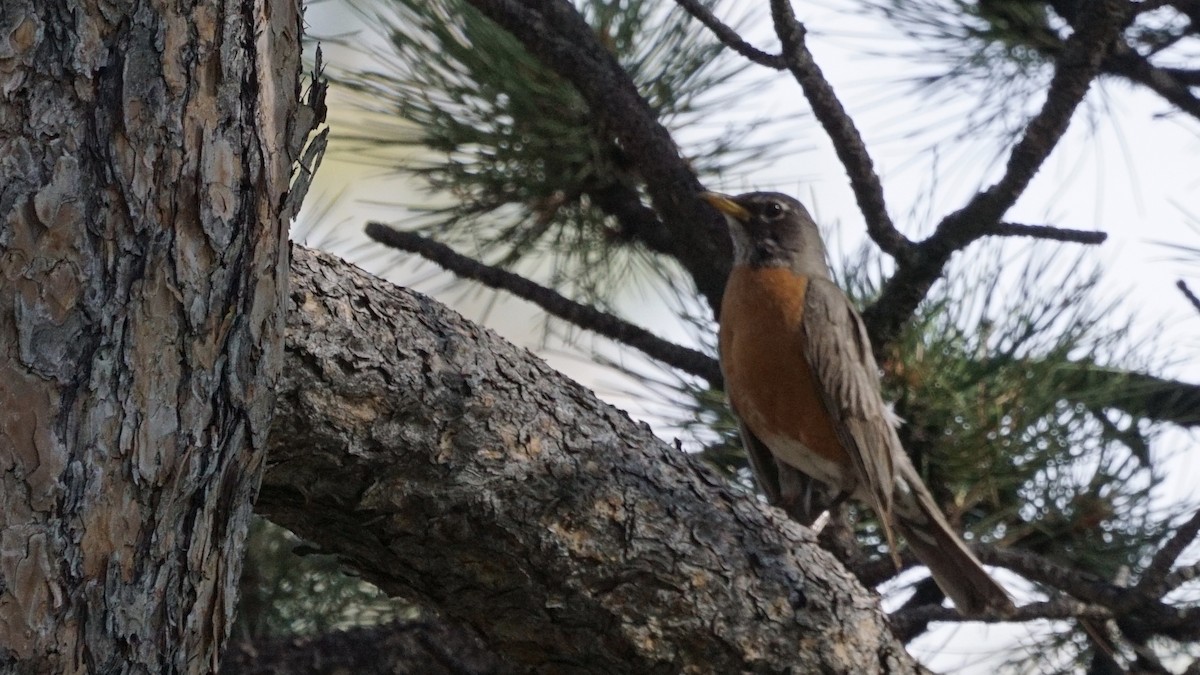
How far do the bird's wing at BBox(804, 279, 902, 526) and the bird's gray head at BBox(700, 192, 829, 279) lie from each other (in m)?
0.19

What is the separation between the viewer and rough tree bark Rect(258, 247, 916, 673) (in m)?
1.87

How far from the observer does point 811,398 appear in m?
3.41

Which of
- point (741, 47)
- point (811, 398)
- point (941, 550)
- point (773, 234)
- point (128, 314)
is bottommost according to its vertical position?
point (128, 314)

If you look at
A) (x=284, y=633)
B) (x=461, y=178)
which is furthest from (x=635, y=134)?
(x=284, y=633)

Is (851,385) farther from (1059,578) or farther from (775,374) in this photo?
(1059,578)

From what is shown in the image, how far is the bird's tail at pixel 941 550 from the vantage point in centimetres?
282

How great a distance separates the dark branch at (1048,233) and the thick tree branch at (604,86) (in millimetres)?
822

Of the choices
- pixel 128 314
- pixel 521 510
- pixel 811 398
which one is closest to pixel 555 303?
pixel 811 398

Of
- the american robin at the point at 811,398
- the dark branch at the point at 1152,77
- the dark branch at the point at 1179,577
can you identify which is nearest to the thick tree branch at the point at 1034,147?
the american robin at the point at 811,398

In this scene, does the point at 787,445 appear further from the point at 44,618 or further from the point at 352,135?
the point at 44,618

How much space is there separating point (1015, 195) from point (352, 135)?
1.81m

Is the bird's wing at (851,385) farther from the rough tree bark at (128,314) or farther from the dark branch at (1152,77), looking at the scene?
the rough tree bark at (128,314)

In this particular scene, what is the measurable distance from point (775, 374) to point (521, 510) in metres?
1.48

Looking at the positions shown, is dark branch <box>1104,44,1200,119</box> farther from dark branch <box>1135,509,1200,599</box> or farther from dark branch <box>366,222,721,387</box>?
dark branch <box>366,222,721,387</box>
